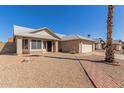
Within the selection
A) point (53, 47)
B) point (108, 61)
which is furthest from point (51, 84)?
point (53, 47)

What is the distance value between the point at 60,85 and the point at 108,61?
7.05 m

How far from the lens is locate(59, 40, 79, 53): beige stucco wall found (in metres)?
18.7

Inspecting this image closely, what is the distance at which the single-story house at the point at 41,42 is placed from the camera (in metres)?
14.5

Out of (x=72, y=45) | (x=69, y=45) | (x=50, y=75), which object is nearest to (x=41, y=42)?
(x=69, y=45)

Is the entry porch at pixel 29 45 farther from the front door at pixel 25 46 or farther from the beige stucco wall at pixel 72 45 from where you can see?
the beige stucco wall at pixel 72 45

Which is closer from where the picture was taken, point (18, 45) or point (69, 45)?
point (18, 45)

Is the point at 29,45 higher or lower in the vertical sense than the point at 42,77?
higher

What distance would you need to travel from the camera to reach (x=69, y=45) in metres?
20.0

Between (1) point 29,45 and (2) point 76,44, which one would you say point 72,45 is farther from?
(1) point 29,45

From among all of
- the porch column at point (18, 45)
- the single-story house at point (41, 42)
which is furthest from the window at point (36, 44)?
the porch column at point (18, 45)

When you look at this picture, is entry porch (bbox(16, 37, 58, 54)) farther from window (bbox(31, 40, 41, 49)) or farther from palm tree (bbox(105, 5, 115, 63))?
palm tree (bbox(105, 5, 115, 63))

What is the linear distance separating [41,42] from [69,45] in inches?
248

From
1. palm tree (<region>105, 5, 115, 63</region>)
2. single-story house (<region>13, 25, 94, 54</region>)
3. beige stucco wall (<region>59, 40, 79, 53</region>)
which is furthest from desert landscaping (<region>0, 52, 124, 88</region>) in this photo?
beige stucco wall (<region>59, 40, 79, 53</region>)
